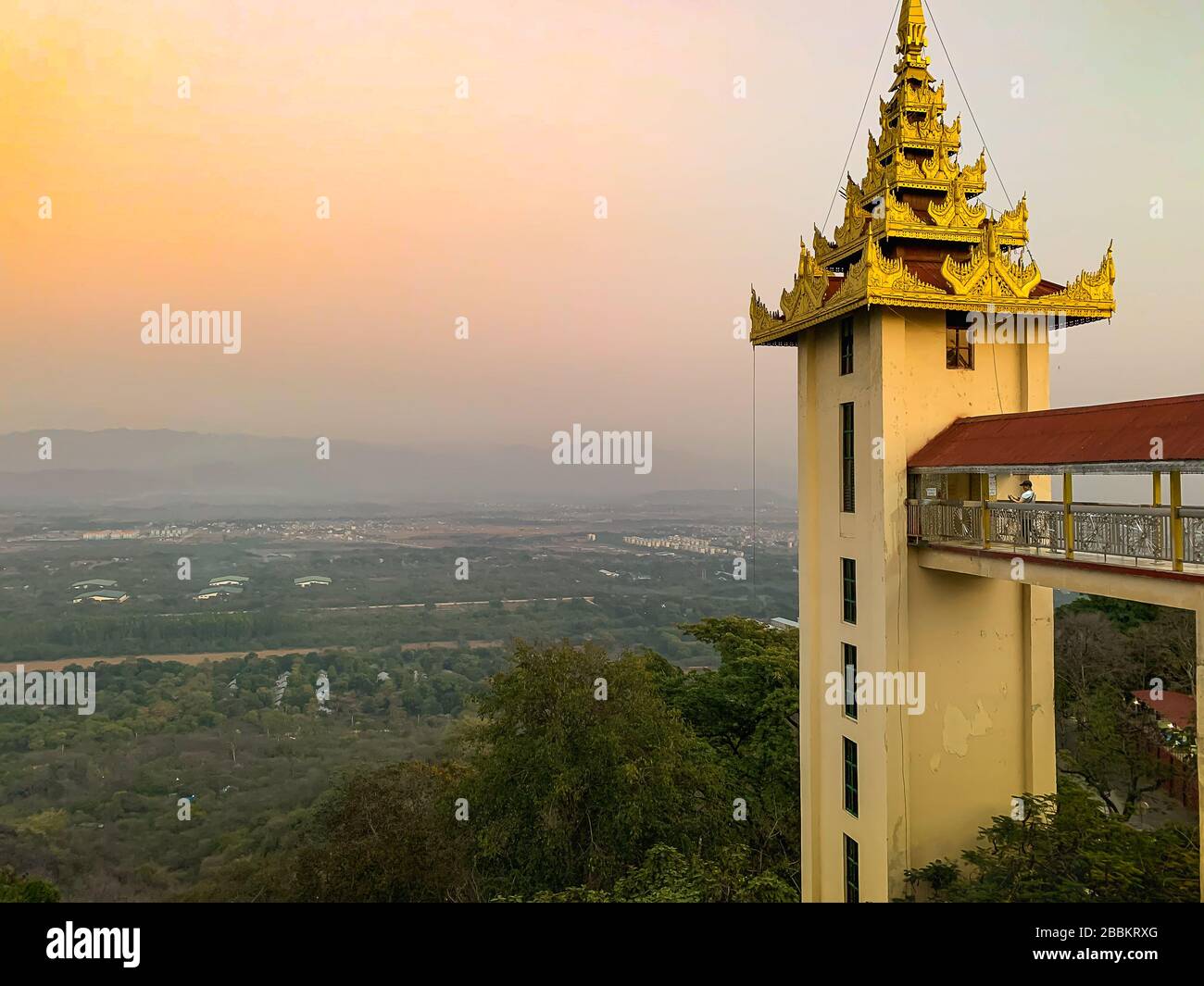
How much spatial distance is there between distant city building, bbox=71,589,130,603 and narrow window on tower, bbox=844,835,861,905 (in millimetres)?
59607

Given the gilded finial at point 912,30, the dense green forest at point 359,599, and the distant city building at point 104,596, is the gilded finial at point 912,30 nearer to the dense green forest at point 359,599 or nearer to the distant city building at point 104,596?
the dense green forest at point 359,599

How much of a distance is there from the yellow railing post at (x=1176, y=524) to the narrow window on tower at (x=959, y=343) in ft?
16.3

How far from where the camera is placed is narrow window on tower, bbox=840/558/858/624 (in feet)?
45.1

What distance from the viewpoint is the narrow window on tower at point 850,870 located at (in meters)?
13.5

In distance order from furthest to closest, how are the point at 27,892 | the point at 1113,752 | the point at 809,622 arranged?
1. the point at 1113,752
2. the point at 27,892
3. the point at 809,622

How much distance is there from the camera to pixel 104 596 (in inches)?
2320

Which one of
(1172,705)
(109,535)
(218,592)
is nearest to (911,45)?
(1172,705)

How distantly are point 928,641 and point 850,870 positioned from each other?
4.36m

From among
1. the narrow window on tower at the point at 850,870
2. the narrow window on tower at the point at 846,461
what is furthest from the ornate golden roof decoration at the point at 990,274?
the narrow window on tower at the point at 850,870

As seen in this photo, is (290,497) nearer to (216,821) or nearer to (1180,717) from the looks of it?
(216,821)

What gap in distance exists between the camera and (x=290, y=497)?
90750 millimetres

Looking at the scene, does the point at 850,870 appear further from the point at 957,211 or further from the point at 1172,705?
the point at 1172,705

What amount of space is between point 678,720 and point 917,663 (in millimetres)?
11607
